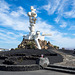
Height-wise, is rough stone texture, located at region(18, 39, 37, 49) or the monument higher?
the monument

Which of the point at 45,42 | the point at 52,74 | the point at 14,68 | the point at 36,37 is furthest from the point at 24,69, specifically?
the point at 45,42

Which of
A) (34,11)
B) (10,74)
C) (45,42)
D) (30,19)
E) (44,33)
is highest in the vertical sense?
(34,11)

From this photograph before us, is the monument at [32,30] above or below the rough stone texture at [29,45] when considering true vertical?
above

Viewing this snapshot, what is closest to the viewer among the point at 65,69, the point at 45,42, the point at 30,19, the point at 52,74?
the point at 52,74

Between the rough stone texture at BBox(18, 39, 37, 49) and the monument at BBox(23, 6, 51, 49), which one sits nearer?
the rough stone texture at BBox(18, 39, 37, 49)

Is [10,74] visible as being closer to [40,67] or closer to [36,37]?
[40,67]

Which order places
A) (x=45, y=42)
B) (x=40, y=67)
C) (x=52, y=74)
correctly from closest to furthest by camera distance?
1. (x=52, y=74)
2. (x=40, y=67)
3. (x=45, y=42)

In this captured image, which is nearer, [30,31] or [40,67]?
[40,67]

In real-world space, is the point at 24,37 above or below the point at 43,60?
above

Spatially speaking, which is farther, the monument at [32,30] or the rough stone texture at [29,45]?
the monument at [32,30]

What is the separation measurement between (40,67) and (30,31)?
37954mm

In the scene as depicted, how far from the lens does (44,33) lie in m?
50.0

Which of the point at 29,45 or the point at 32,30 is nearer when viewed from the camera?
the point at 29,45

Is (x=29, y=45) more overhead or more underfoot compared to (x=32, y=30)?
more underfoot
